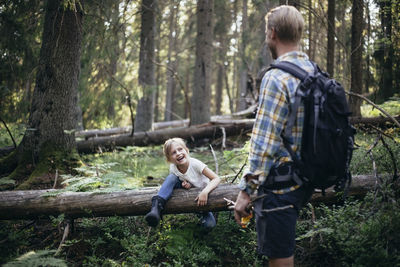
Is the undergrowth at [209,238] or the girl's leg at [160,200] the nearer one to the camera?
the undergrowth at [209,238]

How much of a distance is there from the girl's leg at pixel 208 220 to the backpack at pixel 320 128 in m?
2.18

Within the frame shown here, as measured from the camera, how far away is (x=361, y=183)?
4.11 metres

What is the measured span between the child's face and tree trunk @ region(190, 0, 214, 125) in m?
7.34

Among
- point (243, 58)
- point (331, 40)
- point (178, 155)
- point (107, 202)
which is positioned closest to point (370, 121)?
point (331, 40)

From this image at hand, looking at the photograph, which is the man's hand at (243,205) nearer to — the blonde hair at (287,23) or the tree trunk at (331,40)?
the blonde hair at (287,23)

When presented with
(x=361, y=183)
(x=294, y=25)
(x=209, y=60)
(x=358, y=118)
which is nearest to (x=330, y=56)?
(x=358, y=118)

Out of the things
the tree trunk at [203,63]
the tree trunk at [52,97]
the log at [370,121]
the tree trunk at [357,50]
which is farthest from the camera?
the tree trunk at [203,63]

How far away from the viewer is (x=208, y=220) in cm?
421

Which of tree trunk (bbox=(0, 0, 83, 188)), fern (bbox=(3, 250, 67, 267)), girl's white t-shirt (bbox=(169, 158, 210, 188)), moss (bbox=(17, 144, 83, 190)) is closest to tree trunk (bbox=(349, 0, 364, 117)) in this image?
girl's white t-shirt (bbox=(169, 158, 210, 188))

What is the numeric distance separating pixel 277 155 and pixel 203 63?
9.64 meters

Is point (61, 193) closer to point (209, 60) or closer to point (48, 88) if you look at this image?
point (48, 88)

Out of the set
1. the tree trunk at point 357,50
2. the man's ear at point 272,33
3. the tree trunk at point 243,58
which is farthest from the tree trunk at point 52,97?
the tree trunk at point 243,58

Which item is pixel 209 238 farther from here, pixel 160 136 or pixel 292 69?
pixel 160 136

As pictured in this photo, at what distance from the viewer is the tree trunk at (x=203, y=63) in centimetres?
1150
